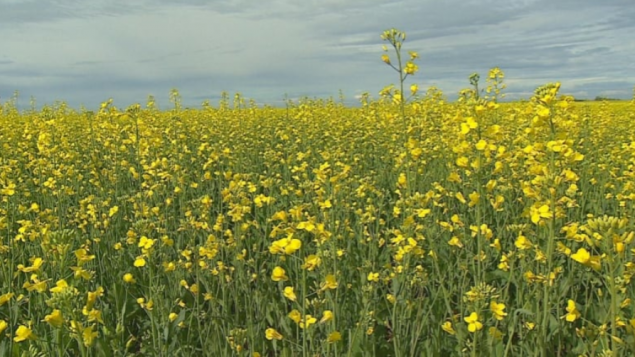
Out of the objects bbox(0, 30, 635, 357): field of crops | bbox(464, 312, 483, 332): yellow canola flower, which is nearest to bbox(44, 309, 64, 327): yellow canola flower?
bbox(0, 30, 635, 357): field of crops

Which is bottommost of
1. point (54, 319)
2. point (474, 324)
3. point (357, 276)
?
point (357, 276)

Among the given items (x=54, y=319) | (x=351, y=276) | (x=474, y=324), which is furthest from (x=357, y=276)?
(x=54, y=319)

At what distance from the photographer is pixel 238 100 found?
1298cm

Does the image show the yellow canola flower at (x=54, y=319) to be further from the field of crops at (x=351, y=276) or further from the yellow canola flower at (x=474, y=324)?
the yellow canola flower at (x=474, y=324)

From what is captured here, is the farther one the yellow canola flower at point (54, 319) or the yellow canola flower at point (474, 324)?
the yellow canola flower at point (474, 324)

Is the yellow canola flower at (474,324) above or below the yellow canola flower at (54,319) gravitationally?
below

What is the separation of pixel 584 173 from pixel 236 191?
4.35 meters

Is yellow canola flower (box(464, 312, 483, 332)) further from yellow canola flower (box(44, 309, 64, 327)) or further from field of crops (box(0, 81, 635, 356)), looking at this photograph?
yellow canola flower (box(44, 309, 64, 327))

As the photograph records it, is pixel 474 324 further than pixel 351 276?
No

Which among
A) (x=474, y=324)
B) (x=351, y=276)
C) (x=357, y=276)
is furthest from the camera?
(x=357, y=276)

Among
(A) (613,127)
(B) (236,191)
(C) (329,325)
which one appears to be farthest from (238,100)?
(C) (329,325)

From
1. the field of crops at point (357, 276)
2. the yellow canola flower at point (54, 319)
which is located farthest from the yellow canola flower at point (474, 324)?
the yellow canola flower at point (54, 319)

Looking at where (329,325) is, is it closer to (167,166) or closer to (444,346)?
(444,346)

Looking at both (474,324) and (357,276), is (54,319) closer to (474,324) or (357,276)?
(474,324)
